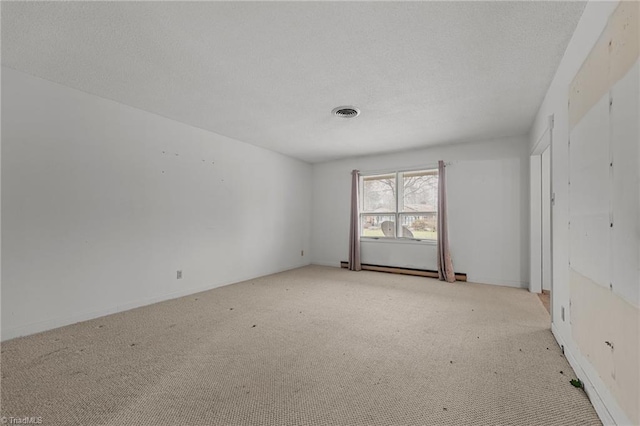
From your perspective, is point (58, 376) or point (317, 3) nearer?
point (317, 3)

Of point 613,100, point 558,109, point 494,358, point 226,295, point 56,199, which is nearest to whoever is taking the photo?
point 613,100

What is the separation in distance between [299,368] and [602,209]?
2.02 meters

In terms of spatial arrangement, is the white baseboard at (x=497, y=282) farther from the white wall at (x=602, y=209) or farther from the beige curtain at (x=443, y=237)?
the white wall at (x=602, y=209)

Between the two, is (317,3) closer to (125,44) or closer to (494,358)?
(125,44)

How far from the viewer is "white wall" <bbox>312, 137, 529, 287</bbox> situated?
13.8 ft

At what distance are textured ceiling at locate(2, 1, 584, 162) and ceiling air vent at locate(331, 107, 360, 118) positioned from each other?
0.33ft

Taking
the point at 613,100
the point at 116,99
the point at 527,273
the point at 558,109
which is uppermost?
the point at 116,99

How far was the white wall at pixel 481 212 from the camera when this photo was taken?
421cm

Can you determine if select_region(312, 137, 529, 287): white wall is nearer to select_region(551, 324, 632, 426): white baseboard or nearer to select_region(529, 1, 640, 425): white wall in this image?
select_region(529, 1, 640, 425): white wall

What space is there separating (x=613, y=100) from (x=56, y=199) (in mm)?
4189

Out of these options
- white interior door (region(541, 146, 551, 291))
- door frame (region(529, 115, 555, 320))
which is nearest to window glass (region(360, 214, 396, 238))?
door frame (region(529, 115, 555, 320))

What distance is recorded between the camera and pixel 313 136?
427cm

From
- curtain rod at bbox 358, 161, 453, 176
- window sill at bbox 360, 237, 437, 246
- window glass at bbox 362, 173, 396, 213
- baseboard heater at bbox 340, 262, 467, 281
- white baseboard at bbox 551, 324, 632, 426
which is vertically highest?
curtain rod at bbox 358, 161, 453, 176

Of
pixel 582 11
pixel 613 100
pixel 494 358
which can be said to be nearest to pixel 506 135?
pixel 582 11
